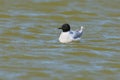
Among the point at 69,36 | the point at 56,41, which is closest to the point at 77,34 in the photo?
the point at 69,36

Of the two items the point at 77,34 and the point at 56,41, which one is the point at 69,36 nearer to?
the point at 77,34

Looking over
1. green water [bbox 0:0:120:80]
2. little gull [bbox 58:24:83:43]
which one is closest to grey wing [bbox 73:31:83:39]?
little gull [bbox 58:24:83:43]

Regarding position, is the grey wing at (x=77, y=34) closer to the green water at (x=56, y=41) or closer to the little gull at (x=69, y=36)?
the little gull at (x=69, y=36)

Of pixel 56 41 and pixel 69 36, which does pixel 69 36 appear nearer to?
pixel 69 36

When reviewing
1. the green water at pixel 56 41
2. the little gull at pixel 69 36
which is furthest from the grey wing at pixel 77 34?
the green water at pixel 56 41

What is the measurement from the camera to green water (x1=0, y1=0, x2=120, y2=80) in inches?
663

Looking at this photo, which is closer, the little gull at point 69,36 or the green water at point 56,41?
the green water at point 56,41

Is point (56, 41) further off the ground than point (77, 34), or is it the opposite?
point (77, 34)

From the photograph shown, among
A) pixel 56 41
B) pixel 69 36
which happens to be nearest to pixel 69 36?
pixel 69 36

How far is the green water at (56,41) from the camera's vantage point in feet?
55.3

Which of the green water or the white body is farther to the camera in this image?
the white body

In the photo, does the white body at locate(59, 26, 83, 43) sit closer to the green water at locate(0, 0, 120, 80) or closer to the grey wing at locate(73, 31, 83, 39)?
the grey wing at locate(73, 31, 83, 39)

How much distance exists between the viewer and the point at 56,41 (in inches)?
802

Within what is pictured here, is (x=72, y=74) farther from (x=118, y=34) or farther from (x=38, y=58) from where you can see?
(x=118, y=34)
